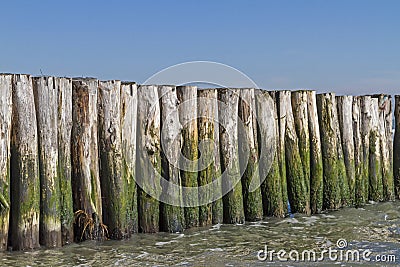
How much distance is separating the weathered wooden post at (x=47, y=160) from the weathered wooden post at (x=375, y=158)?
5980 mm

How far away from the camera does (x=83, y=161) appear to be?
26.2ft

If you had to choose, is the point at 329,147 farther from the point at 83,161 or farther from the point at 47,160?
the point at 47,160

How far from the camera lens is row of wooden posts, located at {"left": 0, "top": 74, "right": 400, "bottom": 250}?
7.59 metres

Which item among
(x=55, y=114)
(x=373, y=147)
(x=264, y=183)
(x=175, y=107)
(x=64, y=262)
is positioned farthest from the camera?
(x=373, y=147)

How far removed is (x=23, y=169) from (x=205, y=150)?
2716mm

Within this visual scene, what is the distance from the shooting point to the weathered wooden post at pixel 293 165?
9945mm

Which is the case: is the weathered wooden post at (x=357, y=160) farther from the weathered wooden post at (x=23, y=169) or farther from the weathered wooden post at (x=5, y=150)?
the weathered wooden post at (x=5, y=150)

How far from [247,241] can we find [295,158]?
220 centimetres

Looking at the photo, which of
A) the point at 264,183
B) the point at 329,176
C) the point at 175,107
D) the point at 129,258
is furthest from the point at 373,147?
the point at 129,258

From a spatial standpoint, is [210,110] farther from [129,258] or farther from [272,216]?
[129,258]

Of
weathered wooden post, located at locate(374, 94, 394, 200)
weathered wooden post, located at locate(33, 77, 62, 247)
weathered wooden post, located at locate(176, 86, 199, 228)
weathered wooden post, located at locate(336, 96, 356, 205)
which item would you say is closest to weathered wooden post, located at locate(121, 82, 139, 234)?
weathered wooden post, located at locate(176, 86, 199, 228)

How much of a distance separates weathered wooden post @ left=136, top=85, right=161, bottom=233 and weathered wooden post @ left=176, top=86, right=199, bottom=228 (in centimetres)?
41

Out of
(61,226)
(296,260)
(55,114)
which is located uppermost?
(55,114)

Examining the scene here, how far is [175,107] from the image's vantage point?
8.75m
